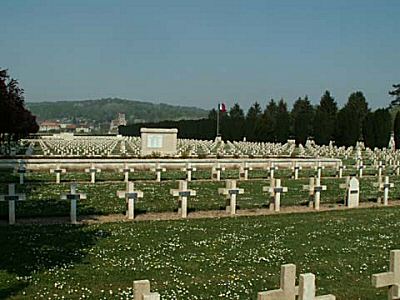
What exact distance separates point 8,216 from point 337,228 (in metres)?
6.93

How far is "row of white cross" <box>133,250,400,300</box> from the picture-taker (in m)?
3.26

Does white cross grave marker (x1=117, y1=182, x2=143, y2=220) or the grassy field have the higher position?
white cross grave marker (x1=117, y1=182, x2=143, y2=220)

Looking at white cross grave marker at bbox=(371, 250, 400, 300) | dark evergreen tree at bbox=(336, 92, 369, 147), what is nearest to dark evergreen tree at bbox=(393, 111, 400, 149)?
dark evergreen tree at bbox=(336, 92, 369, 147)

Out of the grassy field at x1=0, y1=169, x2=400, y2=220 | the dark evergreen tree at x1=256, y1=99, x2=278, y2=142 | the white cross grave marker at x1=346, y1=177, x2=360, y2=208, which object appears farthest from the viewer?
the dark evergreen tree at x1=256, y1=99, x2=278, y2=142

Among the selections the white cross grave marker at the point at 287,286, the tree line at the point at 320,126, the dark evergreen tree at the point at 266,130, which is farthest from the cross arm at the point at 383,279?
the dark evergreen tree at the point at 266,130

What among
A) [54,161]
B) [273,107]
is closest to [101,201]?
[54,161]

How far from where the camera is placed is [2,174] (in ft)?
75.6

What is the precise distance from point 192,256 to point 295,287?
15.9 feet

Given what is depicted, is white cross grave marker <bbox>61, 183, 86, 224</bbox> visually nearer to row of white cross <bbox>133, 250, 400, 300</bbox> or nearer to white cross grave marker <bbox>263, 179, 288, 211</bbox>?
white cross grave marker <bbox>263, 179, 288, 211</bbox>

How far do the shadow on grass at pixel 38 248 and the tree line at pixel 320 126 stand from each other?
47266 mm

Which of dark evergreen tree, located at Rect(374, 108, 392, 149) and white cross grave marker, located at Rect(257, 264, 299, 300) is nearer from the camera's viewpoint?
white cross grave marker, located at Rect(257, 264, 299, 300)

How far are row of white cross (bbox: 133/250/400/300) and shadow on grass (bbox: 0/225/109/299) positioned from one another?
3574mm

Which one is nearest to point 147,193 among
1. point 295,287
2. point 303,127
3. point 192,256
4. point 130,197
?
point 130,197

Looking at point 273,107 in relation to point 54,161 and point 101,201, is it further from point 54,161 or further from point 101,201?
point 101,201
